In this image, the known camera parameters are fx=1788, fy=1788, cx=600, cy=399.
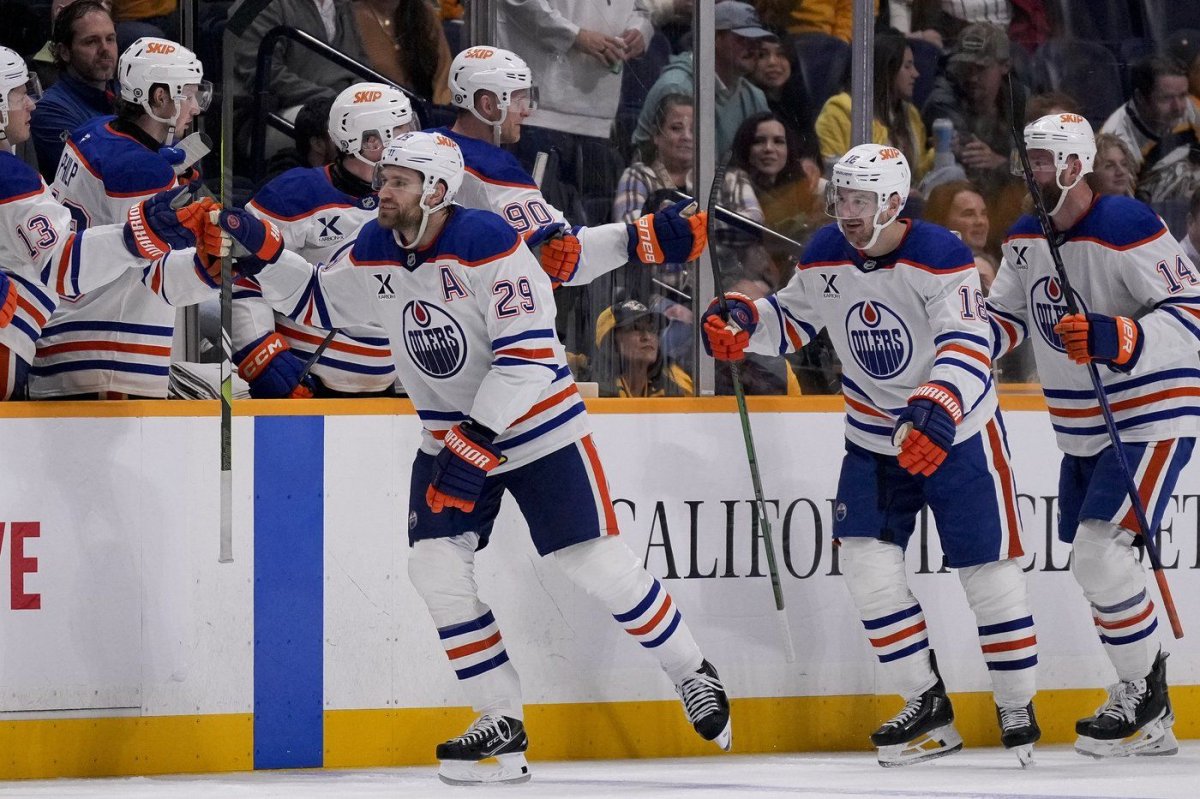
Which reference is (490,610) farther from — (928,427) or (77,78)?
(77,78)

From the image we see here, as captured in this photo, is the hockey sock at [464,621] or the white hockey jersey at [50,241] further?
the white hockey jersey at [50,241]

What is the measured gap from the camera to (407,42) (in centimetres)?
500

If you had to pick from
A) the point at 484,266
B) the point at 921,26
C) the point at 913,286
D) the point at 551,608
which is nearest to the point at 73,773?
the point at 551,608

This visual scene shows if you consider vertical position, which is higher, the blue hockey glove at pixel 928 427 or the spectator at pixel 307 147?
the spectator at pixel 307 147

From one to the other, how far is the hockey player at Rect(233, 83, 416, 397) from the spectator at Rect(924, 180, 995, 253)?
1.63 m

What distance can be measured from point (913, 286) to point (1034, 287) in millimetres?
431

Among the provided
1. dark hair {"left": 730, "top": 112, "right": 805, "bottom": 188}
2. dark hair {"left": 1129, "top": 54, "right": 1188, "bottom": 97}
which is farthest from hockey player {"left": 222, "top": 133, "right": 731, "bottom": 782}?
dark hair {"left": 1129, "top": 54, "right": 1188, "bottom": 97}

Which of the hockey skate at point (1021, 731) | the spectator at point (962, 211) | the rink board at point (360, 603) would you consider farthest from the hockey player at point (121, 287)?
the spectator at point (962, 211)

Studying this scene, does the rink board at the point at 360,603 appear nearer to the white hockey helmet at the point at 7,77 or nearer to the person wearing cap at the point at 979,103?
the white hockey helmet at the point at 7,77

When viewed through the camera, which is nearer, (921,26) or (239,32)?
(239,32)

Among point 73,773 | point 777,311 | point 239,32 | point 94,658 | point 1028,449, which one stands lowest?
point 73,773

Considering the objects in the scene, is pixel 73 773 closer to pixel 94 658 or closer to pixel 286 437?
pixel 94 658

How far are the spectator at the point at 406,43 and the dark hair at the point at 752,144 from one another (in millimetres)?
844

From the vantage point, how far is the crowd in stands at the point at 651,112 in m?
4.71
